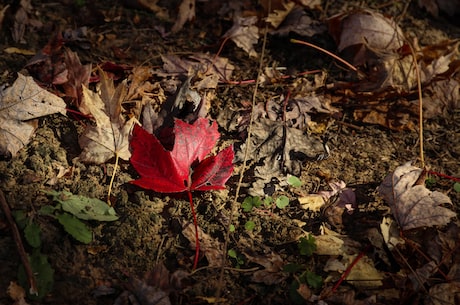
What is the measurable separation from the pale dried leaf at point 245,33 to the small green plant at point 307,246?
119cm

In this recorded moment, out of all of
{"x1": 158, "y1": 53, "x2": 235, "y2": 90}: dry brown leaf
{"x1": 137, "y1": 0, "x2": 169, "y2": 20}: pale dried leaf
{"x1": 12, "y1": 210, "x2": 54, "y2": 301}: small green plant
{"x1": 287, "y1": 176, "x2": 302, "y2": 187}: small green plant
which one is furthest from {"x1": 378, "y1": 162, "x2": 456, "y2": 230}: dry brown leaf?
{"x1": 137, "y1": 0, "x2": 169, "y2": 20}: pale dried leaf

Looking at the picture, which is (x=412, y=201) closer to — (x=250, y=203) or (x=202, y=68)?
(x=250, y=203)

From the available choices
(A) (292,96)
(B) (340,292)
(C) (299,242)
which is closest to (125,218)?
(C) (299,242)

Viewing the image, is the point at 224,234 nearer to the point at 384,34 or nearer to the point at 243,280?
the point at 243,280

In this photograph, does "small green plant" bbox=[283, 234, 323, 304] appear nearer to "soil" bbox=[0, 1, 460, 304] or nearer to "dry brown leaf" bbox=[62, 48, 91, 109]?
"soil" bbox=[0, 1, 460, 304]

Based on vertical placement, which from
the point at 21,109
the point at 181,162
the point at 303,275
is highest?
the point at 21,109

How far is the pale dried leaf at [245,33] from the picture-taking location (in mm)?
2518

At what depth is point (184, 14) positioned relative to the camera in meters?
2.64

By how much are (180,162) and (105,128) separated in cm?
36

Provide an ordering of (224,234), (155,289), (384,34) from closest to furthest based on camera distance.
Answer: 1. (155,289)
2. (224,234)
3. (384,34)

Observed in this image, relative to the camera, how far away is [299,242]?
1797 mm

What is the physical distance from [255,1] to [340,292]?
1885mm

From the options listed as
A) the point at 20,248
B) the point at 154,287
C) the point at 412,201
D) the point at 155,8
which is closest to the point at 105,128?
the point at 20,248

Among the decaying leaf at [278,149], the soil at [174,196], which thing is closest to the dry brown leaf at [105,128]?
the soil at [174,196]
